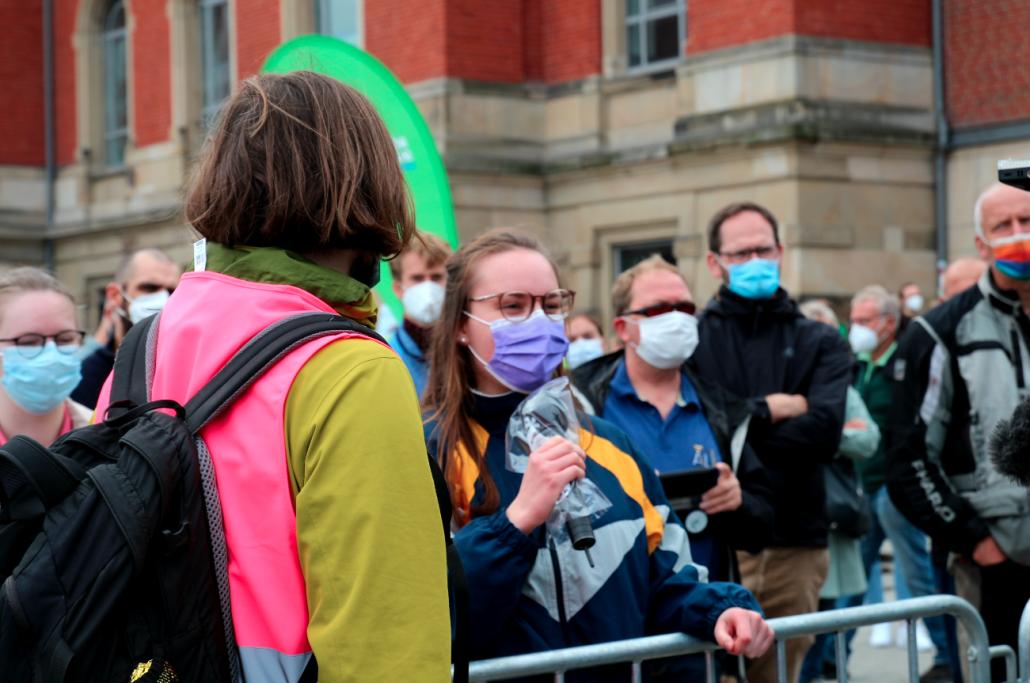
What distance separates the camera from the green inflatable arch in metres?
7.03

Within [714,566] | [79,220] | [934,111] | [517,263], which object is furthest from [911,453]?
[79,220]

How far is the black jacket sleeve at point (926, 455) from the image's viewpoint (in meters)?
5.28

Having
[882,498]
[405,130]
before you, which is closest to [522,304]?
[405,130]

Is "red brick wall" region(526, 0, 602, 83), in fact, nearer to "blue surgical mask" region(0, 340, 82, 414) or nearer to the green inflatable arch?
the green inflatable arch

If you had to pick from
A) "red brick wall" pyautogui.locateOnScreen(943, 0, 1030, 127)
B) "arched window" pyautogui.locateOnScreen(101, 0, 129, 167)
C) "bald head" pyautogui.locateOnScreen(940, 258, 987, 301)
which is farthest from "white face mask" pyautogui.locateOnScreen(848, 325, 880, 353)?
"arched window" pyautogui.locateOnScreen(101, 0, 129, 167)

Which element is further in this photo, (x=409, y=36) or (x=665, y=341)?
(x=409, y=36)

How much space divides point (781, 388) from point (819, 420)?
209 mm

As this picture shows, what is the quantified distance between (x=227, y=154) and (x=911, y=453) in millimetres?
3623

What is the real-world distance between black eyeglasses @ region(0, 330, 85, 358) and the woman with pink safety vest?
105 inches

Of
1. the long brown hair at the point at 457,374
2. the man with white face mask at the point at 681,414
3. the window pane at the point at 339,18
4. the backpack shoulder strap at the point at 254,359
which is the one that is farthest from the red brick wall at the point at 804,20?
the backpack shoulder strap at the point at 254,359

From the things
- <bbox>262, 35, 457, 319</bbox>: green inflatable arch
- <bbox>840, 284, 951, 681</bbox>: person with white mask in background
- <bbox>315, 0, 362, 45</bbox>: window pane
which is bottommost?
<bbox>840, 284, 951, 681</bbox>: person with white mask in background

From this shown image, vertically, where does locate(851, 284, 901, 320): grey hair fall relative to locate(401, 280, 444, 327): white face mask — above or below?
above

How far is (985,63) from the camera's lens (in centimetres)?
1594

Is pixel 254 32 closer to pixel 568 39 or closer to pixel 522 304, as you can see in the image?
pixel 568 39
